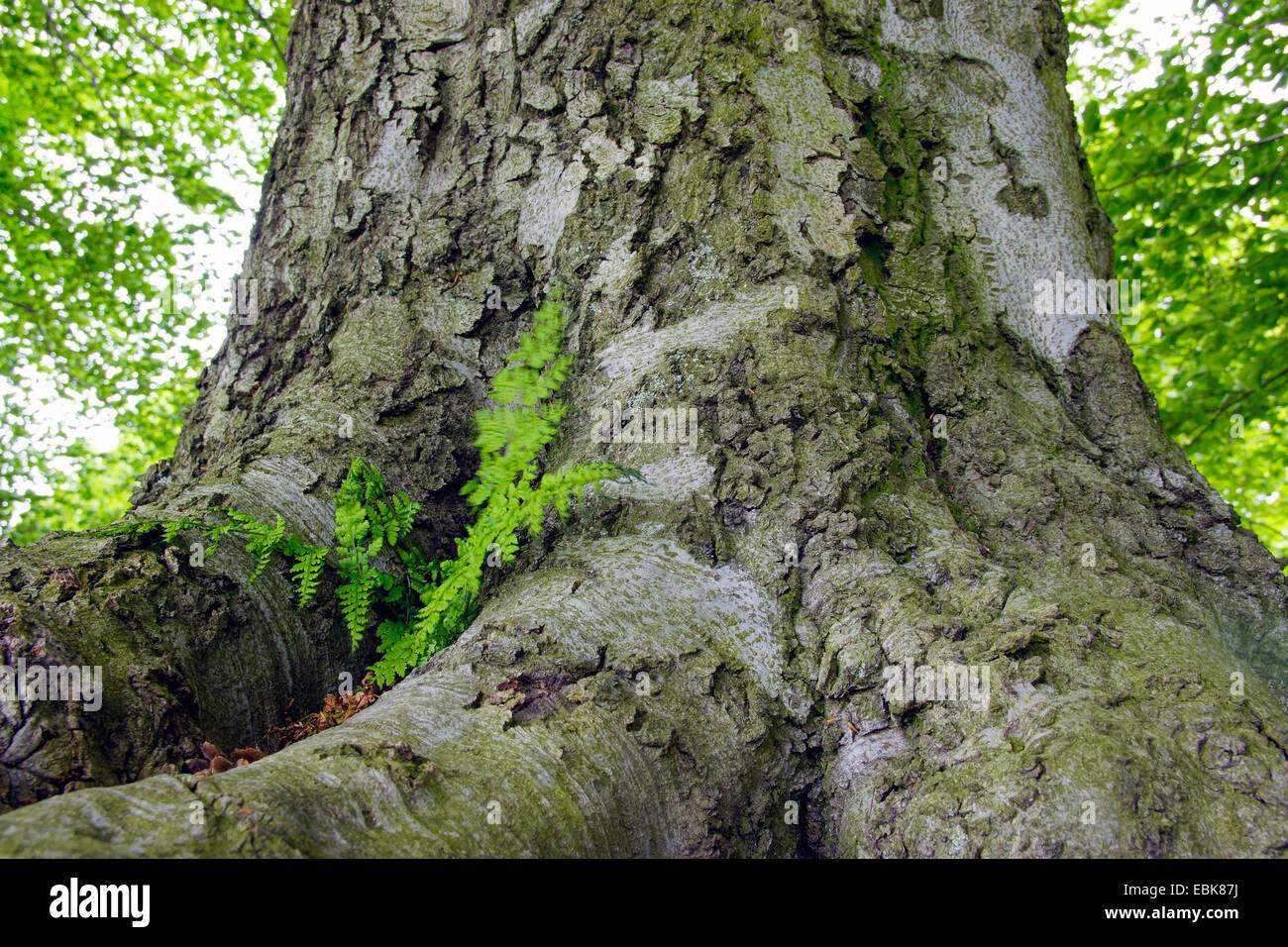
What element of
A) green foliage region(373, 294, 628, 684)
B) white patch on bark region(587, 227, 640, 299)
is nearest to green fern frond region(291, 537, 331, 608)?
green foliage region(373, 294, 628, 684)

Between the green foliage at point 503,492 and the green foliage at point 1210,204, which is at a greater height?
the green foliage at point 1210,204

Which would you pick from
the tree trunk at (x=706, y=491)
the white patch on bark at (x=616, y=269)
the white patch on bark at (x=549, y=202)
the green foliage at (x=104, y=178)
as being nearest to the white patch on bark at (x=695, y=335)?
the tree trunk at (x=706, y=491)

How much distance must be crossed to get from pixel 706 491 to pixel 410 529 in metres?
1.08

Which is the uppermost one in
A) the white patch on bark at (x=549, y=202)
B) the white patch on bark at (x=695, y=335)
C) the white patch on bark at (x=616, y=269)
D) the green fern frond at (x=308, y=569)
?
the white patch on bark at (x=549, y=202)

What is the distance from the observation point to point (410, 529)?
273cm

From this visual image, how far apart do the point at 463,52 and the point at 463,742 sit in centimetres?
319

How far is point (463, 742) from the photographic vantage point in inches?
68.2

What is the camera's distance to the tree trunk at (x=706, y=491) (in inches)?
65.8

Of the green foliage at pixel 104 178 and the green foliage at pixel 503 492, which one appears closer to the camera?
the green foliage at pixel 503 492

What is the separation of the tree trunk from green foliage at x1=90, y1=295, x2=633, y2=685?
12 cm

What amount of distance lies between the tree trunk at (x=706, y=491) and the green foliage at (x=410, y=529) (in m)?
0.12

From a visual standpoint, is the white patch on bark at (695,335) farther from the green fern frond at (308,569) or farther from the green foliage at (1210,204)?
the green foliage at (1210,204)
